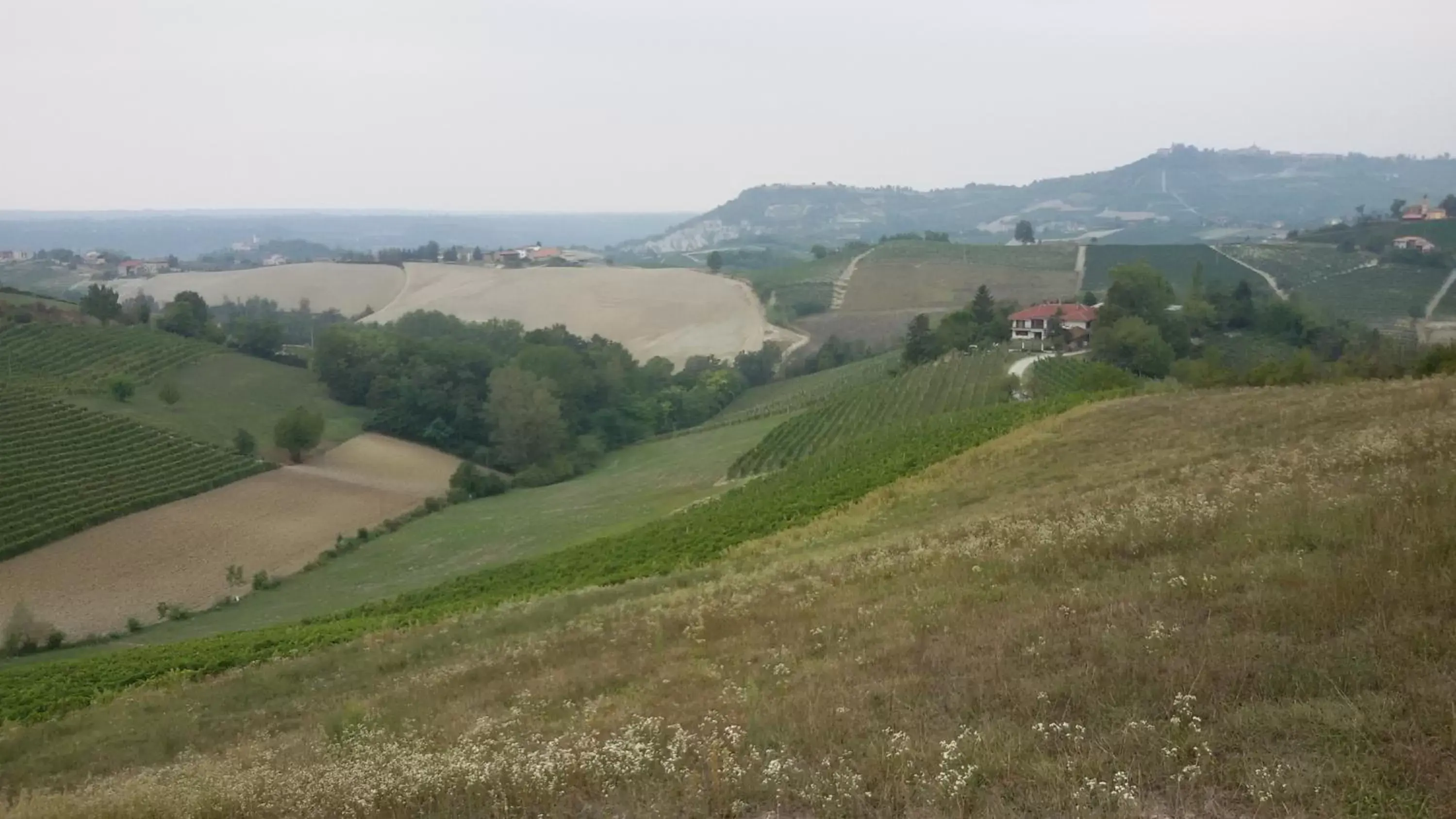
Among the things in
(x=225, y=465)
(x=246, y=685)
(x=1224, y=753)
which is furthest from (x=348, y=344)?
(x=1224, y=753)

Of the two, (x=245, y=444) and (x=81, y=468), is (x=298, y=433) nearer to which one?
(x=245, y=444)

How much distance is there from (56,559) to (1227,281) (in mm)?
93937

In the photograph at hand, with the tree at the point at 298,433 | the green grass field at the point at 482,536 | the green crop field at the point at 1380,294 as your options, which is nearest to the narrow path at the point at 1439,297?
the green crop field at the point at 1380,294

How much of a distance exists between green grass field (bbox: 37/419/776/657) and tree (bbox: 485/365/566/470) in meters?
8.77

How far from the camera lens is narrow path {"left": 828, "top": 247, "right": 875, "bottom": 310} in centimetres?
12331

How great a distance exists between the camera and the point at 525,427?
72188mm

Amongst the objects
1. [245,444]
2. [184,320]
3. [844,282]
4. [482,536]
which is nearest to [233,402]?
[245,444]

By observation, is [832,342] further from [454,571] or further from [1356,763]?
[1356,763]

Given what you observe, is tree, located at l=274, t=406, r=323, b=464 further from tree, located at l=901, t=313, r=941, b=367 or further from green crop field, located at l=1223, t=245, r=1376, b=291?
green crop field, located at l=1223, t=245, r=1376, b=291

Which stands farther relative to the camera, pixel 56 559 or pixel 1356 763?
pixel 56 559

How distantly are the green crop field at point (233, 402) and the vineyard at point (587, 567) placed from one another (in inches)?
1333

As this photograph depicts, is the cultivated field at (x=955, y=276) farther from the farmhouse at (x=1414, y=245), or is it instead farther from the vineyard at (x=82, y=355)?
the vineyard at (x=82, y=355)

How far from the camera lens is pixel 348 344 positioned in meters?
84.5

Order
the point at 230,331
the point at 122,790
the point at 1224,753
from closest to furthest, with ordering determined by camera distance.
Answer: the point at 1224,753 < the point at 122,790 < the point at 230,331
